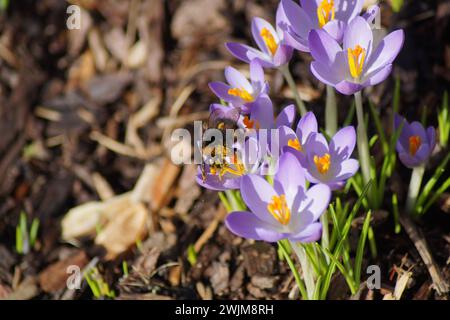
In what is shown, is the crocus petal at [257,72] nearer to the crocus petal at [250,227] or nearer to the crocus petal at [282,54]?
the crocus petal at [282,54]

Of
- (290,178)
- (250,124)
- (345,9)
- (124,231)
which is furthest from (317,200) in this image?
(124,231)

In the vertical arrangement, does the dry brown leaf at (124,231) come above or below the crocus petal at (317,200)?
below

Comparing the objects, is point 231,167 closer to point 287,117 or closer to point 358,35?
point 287,117

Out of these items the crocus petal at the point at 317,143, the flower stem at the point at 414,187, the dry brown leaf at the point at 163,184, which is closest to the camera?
the crocus petal at the point at 317,143

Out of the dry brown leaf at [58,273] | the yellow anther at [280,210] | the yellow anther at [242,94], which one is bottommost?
the dry brown leaf at [58,273]

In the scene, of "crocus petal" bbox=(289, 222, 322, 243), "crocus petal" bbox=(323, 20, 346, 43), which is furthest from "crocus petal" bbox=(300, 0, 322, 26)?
"crocus petal" bbox=(289, 222, 322, 243)

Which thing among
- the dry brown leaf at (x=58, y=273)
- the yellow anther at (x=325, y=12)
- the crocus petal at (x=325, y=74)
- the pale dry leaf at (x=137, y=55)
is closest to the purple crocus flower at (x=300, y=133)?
the crocus petal at (x=325, y=74)
